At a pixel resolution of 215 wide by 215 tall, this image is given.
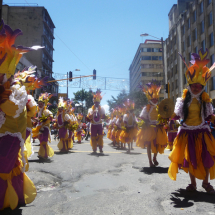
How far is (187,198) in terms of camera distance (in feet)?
12.4

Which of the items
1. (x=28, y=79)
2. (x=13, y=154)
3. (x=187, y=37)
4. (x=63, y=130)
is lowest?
(x=13, y=154)

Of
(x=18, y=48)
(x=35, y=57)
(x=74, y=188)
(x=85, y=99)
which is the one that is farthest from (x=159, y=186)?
→ (x=85, y=99)

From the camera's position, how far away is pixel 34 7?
49.0 metres

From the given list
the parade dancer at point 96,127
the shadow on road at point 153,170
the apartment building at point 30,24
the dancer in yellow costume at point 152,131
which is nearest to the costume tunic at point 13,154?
the shadow on road at point 153,170

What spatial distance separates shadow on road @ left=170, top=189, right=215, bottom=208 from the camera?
350 centimetres

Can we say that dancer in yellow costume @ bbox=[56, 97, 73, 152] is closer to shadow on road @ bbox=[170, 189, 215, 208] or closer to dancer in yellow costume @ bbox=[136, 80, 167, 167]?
dancer in yellow costume @ bbox=[136, 80, 167, 167]

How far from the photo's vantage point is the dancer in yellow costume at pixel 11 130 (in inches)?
116

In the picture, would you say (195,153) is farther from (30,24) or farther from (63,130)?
(30,24)

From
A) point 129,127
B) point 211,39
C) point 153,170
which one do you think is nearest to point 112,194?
point 153,170

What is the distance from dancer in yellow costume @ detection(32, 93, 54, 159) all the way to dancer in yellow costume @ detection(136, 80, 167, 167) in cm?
305

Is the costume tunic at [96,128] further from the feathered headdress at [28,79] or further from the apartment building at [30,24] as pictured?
the apartment building at [30,24]

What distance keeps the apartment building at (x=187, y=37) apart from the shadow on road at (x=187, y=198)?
1993 cm

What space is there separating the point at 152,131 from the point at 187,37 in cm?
3144

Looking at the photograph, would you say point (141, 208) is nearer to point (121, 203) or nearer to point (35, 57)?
point (121, 203)
